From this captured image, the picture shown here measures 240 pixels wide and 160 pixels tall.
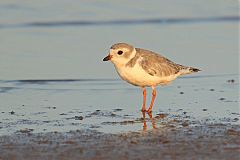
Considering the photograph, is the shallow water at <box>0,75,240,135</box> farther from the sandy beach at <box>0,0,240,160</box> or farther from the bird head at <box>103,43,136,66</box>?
the bird head at <box>103,43,136,66</box>

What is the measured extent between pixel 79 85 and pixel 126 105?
54.4 inches

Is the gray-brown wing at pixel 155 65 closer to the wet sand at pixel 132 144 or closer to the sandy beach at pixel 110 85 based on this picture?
the sandy beach at pixel 110 85

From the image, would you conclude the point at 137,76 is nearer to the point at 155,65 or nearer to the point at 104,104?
the point at 155,65

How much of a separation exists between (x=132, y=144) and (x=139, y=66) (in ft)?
7.31

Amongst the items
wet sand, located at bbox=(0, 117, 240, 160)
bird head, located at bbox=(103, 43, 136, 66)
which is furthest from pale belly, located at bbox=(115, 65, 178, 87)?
wet sand, located at bbox=(0, 117, 240, 160)

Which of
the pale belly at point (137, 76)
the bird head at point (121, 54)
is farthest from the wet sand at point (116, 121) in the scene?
the bird head at point (121, 54)

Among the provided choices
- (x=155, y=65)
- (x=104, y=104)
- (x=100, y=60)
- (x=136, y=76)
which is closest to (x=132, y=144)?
(x=136, y=76)

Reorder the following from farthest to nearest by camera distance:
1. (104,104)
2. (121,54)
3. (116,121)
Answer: (104,104) → (121,54) → (116,121)

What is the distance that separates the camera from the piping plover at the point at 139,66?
902 cm

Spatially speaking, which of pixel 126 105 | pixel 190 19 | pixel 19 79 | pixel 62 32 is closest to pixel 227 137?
pixel 126 105

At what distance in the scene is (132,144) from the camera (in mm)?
7016

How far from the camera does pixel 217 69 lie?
1130 centimetres

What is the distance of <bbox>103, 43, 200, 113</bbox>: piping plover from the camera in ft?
29.6

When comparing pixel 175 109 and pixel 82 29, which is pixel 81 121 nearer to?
pixel 175 109
